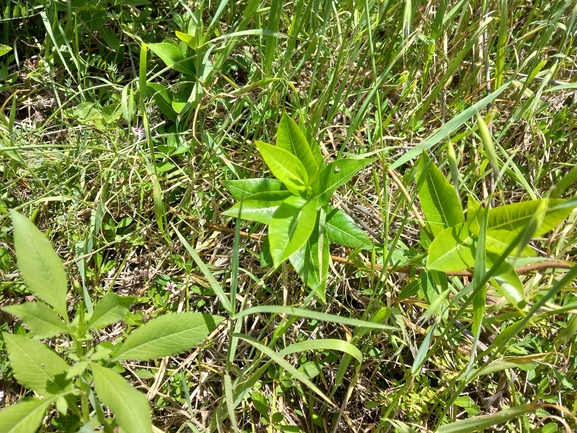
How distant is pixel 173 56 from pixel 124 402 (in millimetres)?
1063

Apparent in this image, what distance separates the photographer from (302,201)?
1.24 meters

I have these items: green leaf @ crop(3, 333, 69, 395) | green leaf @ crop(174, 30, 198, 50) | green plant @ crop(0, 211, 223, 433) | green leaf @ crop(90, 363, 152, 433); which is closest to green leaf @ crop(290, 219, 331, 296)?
green plant @ crop(0, 211, 223, 433)

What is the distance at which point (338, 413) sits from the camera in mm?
1401

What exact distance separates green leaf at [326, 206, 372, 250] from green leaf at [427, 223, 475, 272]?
218 millimetres

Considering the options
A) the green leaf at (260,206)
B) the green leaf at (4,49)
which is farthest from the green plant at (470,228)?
the green leaf at (4,49)

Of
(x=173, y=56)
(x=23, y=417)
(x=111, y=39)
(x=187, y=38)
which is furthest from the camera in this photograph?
(x=111, y=39)

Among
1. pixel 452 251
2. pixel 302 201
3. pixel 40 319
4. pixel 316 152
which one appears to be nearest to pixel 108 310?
pixel 40 319

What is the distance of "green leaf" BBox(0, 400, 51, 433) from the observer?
0.90 meters

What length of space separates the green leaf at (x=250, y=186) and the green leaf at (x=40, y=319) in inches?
20.0

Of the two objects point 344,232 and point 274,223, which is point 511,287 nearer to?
point 344,232

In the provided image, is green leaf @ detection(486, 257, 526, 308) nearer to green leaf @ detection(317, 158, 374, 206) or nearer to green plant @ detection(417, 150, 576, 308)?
green plant @ detection(417, 150, 576, 308)

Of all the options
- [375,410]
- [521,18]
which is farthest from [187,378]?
[521,18]

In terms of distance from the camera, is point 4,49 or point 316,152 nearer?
point 316,152

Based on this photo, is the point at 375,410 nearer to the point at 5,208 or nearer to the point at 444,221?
the point at 444,221
